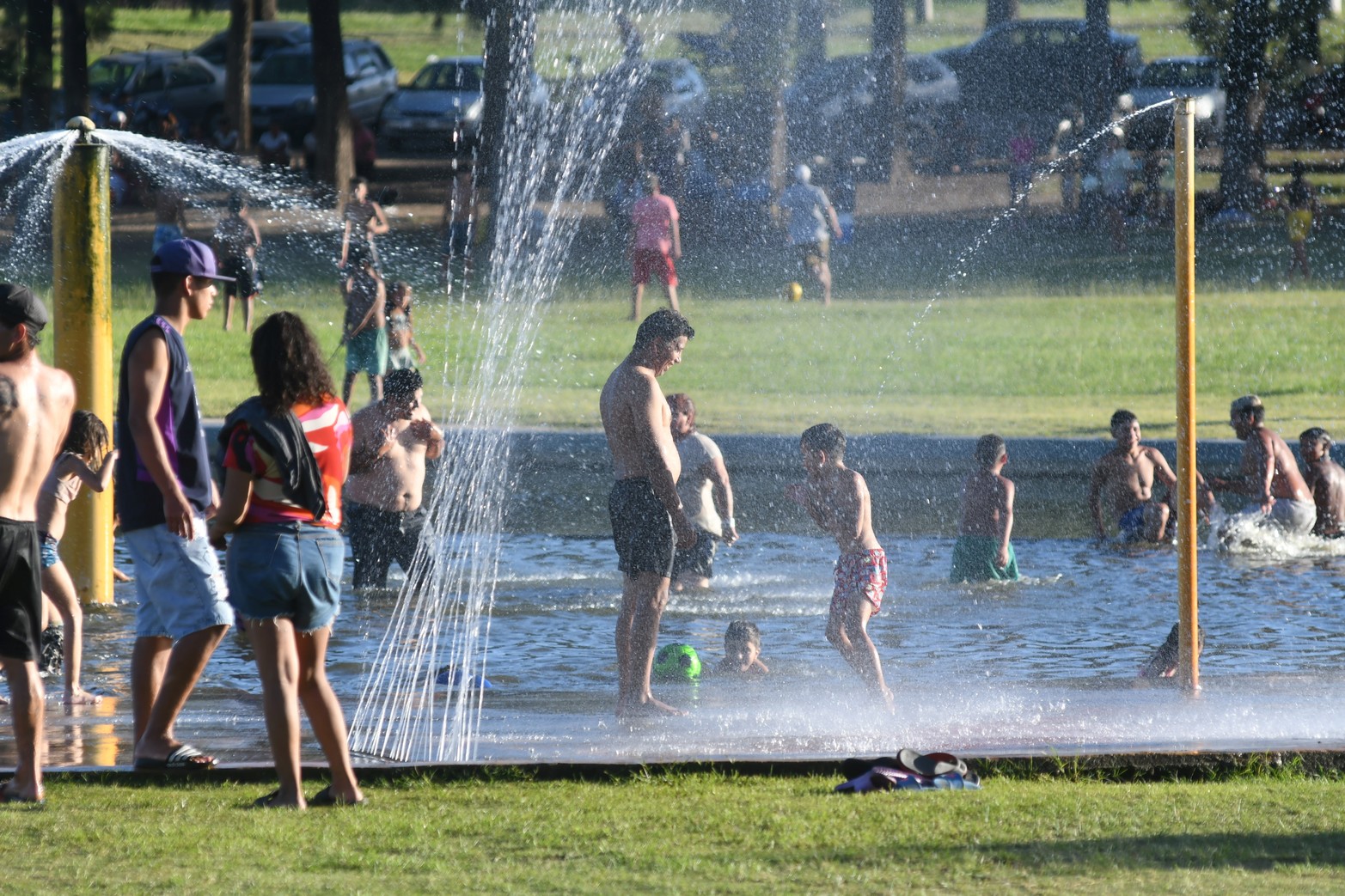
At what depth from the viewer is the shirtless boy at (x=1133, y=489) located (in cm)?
1055

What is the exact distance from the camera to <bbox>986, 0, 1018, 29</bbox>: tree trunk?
36.9 m

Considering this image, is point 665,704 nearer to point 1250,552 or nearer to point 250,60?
point 1250,552

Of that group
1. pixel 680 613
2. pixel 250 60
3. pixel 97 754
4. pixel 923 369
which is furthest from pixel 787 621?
pixel 250 60

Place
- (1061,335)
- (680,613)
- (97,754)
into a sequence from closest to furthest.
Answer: (97,754)
(680,613)
(1061,335)

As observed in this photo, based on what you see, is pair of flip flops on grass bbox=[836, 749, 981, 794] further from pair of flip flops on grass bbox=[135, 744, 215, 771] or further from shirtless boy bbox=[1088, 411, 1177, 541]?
shirtless boy bbox=[1088, 411, 1177, 541]

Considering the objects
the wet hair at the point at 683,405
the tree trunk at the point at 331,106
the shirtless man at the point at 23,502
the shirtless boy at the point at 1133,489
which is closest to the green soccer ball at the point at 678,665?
the wet hair at the point at 683,405

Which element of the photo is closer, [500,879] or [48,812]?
[500,879]


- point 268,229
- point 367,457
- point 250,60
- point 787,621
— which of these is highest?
point 250,60

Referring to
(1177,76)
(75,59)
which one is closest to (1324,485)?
(1177,76)

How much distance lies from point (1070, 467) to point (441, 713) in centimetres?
750

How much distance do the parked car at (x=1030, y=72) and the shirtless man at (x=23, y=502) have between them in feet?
84.6

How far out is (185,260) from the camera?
532 cm

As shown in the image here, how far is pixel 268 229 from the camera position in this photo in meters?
27.4

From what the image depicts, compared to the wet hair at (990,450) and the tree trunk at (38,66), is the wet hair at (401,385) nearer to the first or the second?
the wet hair at (990,450)
